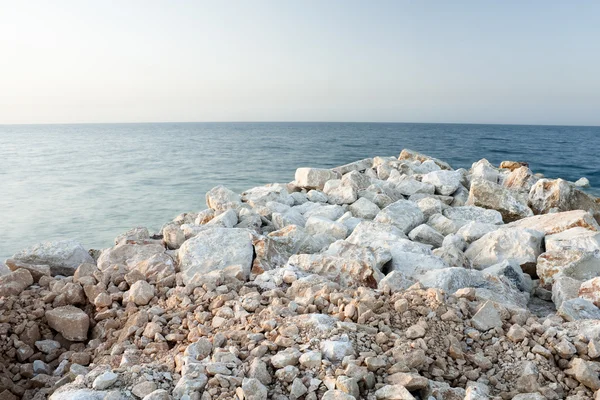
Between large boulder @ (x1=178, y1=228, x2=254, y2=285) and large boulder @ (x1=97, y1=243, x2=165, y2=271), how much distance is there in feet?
1.06

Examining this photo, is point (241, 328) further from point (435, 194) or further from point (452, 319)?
point (435, 194)

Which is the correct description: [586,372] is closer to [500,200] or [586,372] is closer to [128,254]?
[128,254]

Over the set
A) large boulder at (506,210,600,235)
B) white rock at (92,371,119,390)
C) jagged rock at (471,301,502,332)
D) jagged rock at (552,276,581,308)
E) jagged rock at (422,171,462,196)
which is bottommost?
jagged rock at (552,276,581,308)

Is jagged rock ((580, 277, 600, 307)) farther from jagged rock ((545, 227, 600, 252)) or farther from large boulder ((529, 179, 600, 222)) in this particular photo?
large boulder ((529, 179, 600, 222))

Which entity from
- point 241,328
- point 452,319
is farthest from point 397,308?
point 241,328

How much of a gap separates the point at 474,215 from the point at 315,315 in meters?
3.74

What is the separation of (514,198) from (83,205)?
9727 mm

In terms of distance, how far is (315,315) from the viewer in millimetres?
2262

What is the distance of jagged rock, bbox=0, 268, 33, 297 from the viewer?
306 centimetres

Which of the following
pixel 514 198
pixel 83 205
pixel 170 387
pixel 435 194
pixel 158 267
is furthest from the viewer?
pixel 83 205

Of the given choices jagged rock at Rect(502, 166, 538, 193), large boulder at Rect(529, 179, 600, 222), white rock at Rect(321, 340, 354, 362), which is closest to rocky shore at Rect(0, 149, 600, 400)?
white rock at Rect(321, 340, 354, 362)

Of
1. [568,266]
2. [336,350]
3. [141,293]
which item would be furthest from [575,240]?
[141,293]

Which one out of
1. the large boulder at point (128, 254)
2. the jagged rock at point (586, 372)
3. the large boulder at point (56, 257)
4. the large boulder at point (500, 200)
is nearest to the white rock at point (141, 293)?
the large boulder at point (128, 254)

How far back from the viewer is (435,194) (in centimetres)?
650
